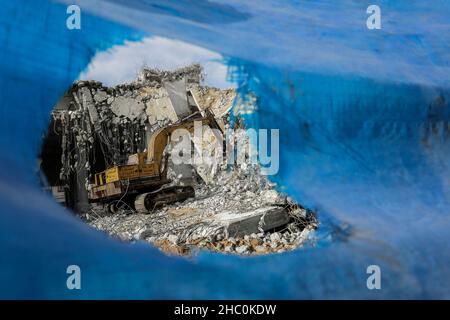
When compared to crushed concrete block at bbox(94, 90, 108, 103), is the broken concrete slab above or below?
below

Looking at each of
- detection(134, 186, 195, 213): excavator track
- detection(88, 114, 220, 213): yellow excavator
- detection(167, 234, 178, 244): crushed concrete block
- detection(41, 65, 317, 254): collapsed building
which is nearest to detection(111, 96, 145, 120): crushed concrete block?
detection(41, 65, 317, 254): collapsed building

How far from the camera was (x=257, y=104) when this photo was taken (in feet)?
12.2

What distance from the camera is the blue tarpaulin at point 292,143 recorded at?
3598 mm

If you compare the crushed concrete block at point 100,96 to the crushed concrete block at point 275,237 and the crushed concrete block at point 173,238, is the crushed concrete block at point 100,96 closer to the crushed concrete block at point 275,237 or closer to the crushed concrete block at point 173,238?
the crushed concrete block at point 173,238

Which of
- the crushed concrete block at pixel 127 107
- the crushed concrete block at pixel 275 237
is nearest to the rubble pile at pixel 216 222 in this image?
the crushed concrete block at pixel 275 237

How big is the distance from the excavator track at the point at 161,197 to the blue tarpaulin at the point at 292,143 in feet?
0.85

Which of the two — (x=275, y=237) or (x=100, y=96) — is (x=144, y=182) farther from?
(x=275, y=237)

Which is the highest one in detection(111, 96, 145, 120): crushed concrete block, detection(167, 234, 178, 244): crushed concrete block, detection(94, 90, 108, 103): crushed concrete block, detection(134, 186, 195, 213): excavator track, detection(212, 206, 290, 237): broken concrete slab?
detection(94, 90, 108, 103): crushed concrete block

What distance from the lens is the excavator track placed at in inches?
145

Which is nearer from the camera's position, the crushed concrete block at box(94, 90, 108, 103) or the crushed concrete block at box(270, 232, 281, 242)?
the crushed concrete block at box(270, 232, 281, 242)

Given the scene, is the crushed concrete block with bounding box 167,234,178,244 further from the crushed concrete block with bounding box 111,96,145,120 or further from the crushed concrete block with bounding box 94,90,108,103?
the crushed concrete block with bounding box 94,90,108,103
